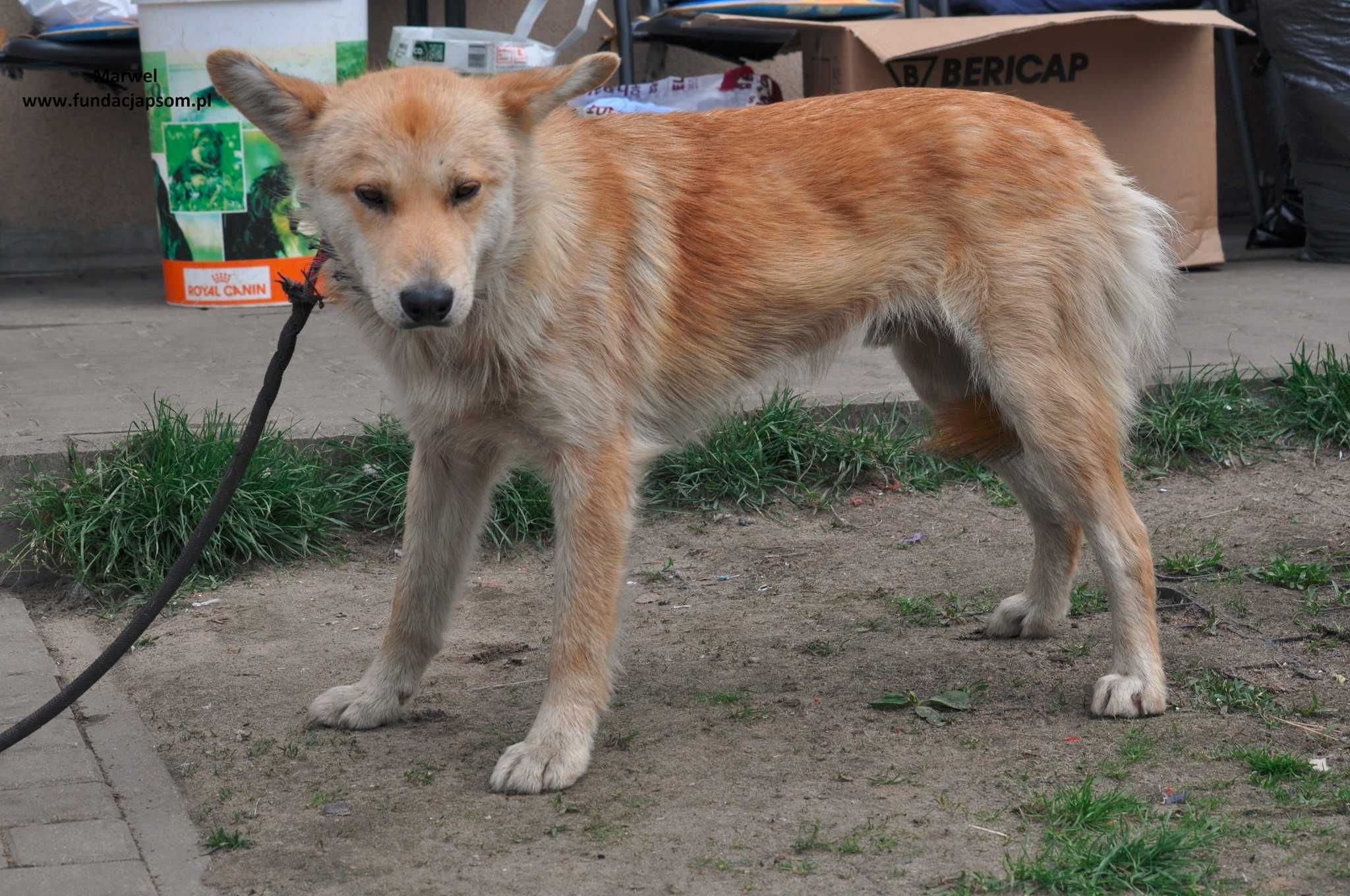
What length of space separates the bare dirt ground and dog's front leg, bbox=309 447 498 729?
0.08 m

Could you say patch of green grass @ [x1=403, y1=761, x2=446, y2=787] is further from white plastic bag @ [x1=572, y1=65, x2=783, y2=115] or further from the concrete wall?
the concrete wall

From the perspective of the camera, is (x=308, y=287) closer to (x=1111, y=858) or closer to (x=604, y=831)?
(x=604, y=831)

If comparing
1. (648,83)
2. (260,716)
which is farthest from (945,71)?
(260,716)

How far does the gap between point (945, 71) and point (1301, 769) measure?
179 inches

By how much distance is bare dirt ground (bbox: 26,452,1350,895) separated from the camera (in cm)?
265

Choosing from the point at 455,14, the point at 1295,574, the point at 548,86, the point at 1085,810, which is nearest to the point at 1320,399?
the point at 1295,574

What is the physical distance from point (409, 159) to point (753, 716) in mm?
1504

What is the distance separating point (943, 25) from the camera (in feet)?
20.2

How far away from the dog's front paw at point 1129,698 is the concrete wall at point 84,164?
5186 mm

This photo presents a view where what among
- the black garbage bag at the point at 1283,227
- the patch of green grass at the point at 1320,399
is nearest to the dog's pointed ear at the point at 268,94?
the patch of green grass at the point at 1320,399

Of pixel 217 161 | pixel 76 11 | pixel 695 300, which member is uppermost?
pixel 76 11

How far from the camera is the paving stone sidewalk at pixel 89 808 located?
2572 millimetres

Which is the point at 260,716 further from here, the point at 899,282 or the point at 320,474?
the point at 899,282

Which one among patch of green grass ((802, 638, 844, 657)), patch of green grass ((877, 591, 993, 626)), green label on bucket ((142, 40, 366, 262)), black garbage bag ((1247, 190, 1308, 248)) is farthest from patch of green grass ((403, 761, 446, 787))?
black garbage bag ((1247, 190, 1308, 248))
